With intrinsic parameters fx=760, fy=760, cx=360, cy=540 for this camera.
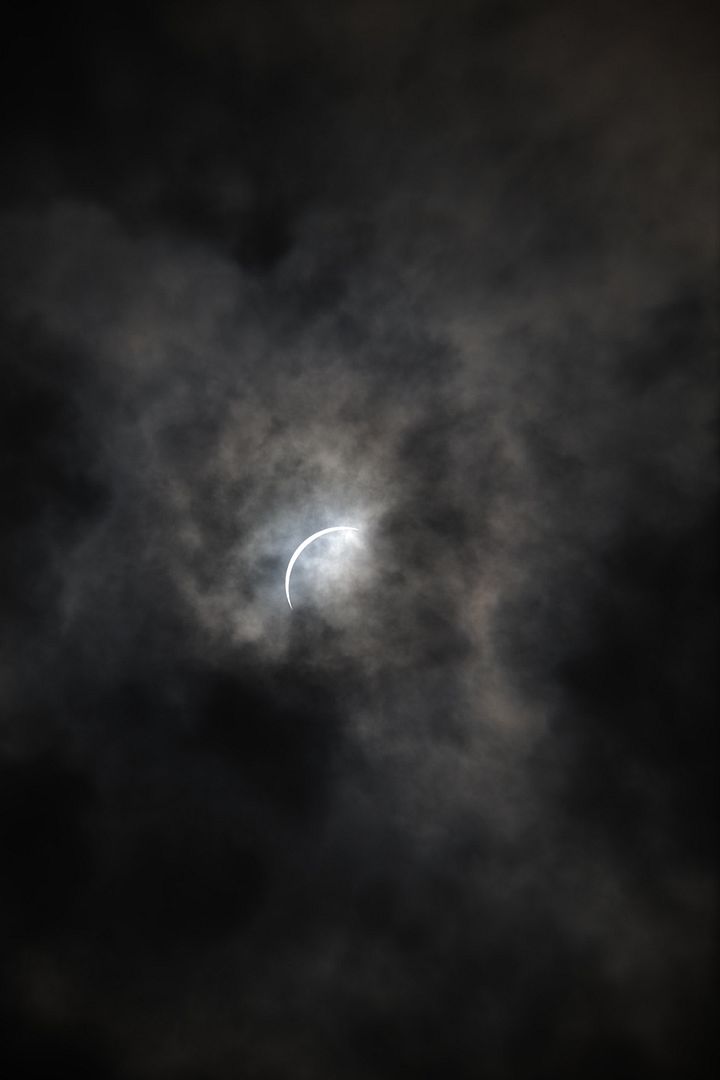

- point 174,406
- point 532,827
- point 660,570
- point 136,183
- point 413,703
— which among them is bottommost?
point 532,827

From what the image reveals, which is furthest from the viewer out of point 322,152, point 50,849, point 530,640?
point 50,849

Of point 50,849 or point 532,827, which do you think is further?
point 50,849

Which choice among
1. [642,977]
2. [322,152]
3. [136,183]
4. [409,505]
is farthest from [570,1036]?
[136,183]

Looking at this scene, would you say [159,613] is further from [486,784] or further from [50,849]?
[486,784]

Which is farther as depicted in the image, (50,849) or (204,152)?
(50,849)

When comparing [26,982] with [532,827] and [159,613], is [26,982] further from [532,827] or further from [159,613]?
[532,827]

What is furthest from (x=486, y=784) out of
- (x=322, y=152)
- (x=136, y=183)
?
(x=136, y=183)

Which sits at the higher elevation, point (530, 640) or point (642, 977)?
point (530, 640)

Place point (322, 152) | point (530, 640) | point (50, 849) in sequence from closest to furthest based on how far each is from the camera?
point (322, 152), point (530, 640), point (50, 849)

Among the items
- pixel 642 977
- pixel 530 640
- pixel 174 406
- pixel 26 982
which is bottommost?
pixel 26 982
